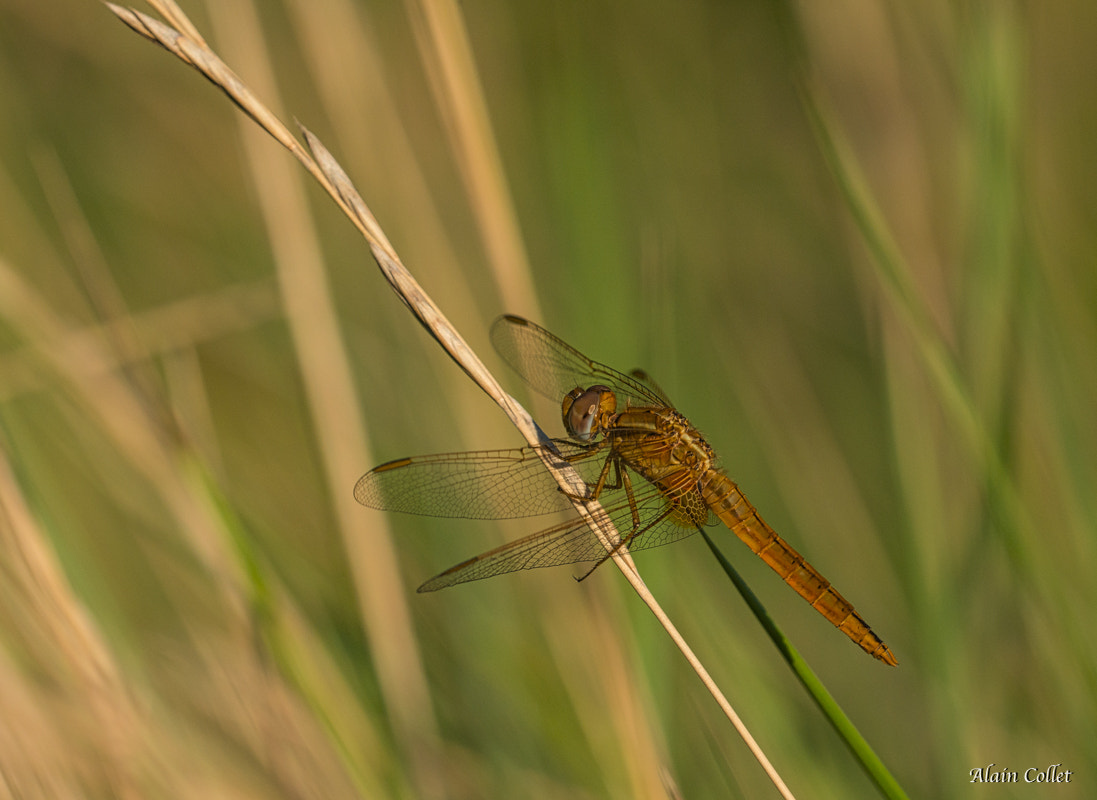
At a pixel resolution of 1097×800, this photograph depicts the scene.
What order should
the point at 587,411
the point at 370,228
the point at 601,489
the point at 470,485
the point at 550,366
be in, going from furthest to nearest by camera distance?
Answer: the point at 550,366, the point at 587,411, the point at 601,489, the point at 470,485, the point at 370,228

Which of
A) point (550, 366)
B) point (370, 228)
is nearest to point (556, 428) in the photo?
point (550, 366)

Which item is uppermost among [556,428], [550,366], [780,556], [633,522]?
[550,366]

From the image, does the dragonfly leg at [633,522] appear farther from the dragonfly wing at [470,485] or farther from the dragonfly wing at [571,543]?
the dragonfly wing at [470,485]

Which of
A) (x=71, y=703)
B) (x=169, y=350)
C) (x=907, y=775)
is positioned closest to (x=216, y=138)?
(x=169, y=350)

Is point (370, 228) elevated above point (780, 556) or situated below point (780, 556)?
above

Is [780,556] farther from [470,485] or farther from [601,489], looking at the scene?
[470,485]

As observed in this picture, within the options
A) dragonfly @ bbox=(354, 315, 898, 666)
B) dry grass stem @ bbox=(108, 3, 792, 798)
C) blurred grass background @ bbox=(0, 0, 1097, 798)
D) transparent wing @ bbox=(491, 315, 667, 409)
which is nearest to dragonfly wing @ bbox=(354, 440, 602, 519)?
dragonfly @ bbox=(354, 315, 898, 666)

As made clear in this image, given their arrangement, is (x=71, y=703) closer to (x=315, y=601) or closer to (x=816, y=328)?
(x=315, y=601)
